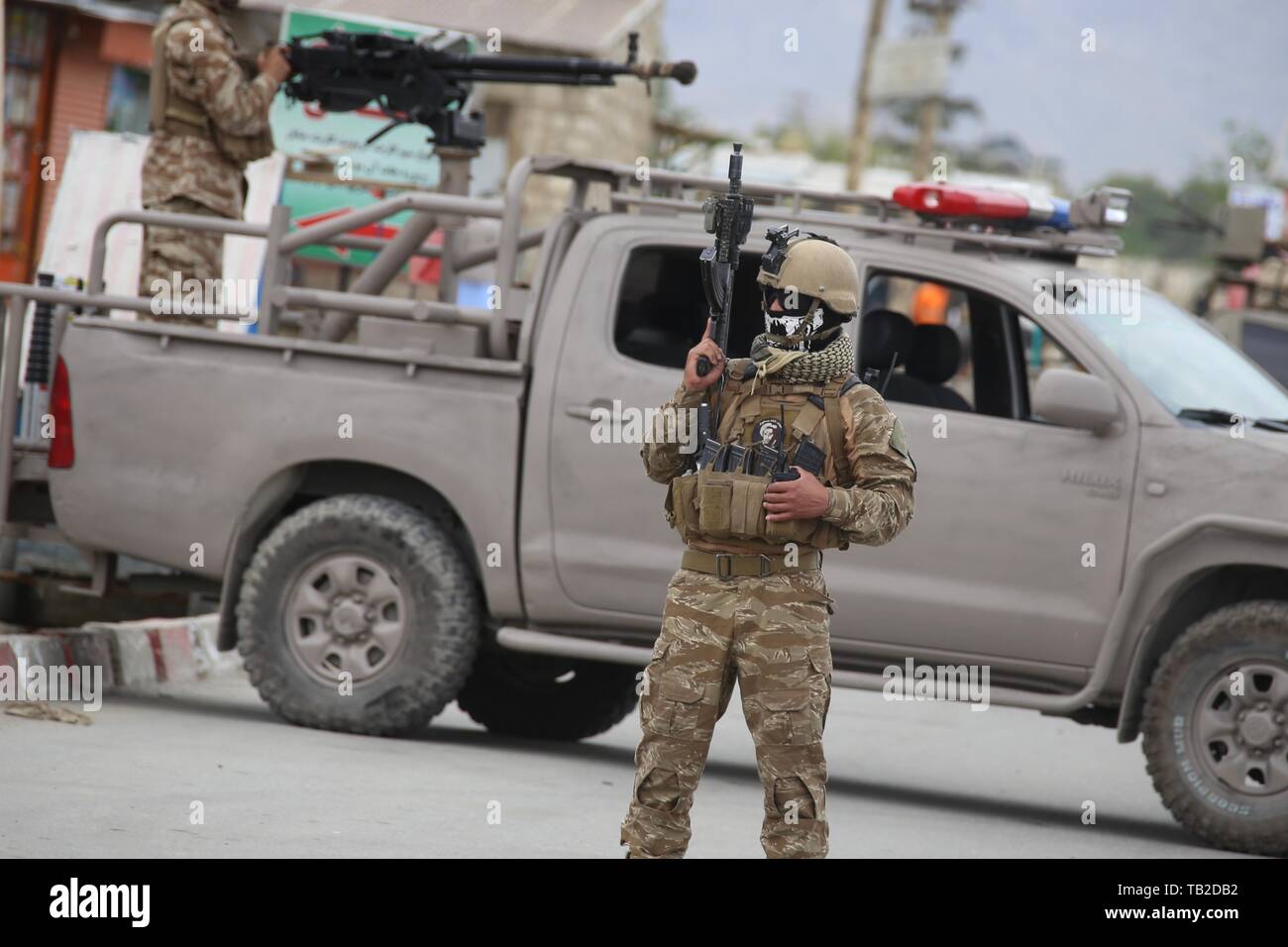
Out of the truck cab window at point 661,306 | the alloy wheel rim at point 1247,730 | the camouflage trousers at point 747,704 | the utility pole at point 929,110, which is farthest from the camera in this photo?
the utility pole at point 929,110

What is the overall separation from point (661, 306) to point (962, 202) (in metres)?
1.16

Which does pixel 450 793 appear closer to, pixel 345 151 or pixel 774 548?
pixel 774 548

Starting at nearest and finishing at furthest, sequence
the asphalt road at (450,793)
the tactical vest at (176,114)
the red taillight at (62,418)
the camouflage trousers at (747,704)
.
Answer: the camouflage trousers at (747,704)
the asphalt road at (450,793)
the red taillight at (62,418)
the tactical vest at (176,114)

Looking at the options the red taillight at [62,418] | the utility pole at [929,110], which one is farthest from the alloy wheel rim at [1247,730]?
the utility pole at [929,110]

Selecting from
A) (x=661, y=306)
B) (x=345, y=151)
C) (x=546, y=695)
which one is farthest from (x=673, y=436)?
(x=345, y=151)

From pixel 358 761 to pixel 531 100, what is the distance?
1582 cm

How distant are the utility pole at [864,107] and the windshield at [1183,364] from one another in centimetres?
2452

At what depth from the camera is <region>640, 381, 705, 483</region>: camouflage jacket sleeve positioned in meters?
5.16

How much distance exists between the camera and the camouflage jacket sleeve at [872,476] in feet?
16.6

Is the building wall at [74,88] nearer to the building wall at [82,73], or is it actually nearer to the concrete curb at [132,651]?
the building wall at [82,73]

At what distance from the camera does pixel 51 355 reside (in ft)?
29.0

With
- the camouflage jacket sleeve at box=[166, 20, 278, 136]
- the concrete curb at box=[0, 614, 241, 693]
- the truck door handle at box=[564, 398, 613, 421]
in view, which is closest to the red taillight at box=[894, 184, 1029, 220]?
the truck door handle at box=[564, 398, 613, 421]
